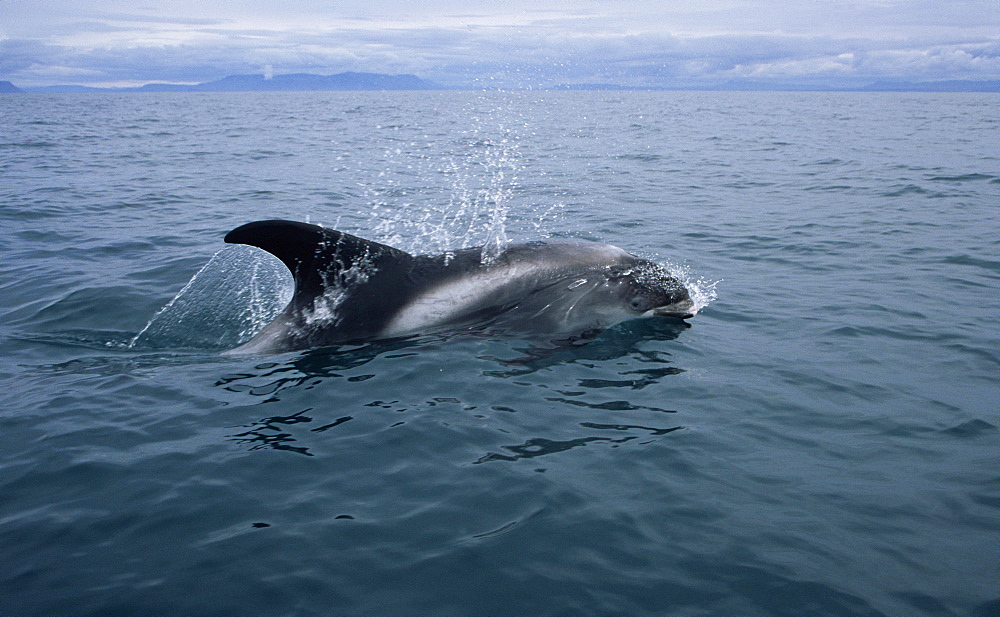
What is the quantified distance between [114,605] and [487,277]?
18.6ft

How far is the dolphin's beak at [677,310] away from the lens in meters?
9.84

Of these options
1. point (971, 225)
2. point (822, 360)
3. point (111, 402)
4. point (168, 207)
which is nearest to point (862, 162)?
point (971, 225)

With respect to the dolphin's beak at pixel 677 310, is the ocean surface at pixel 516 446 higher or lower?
lower

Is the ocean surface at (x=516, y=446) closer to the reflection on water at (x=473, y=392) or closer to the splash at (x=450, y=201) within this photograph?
the reflection on water at (x=473, y=392)

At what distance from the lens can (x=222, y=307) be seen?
10734 mm

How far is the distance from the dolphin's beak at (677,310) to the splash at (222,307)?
215 inches

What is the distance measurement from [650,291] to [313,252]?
4.39 m

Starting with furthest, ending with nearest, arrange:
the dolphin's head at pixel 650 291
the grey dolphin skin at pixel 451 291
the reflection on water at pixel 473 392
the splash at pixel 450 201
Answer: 1. the splash at pixel 450 201
2. the dolphin's head at pixel 650 291
3. the grey dolphin skin at pixel 451 291
4. the reflection on water at pixel 473 392

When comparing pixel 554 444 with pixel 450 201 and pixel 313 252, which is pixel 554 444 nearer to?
pixel 313 252

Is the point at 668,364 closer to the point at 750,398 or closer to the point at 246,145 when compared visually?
the point at 750,398

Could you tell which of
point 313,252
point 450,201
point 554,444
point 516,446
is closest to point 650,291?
point 554,444

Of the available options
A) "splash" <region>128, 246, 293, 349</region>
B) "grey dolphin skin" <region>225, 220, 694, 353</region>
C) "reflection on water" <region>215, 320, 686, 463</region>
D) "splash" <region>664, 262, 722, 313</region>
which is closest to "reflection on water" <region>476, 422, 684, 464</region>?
"reflection on water" <region>215, 320, 686, 463</region>

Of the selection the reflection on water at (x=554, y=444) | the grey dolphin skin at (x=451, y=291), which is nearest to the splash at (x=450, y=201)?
the grey dolphin skin at (x=451, y=291)

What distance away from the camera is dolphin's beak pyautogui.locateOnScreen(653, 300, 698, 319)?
984 cm
